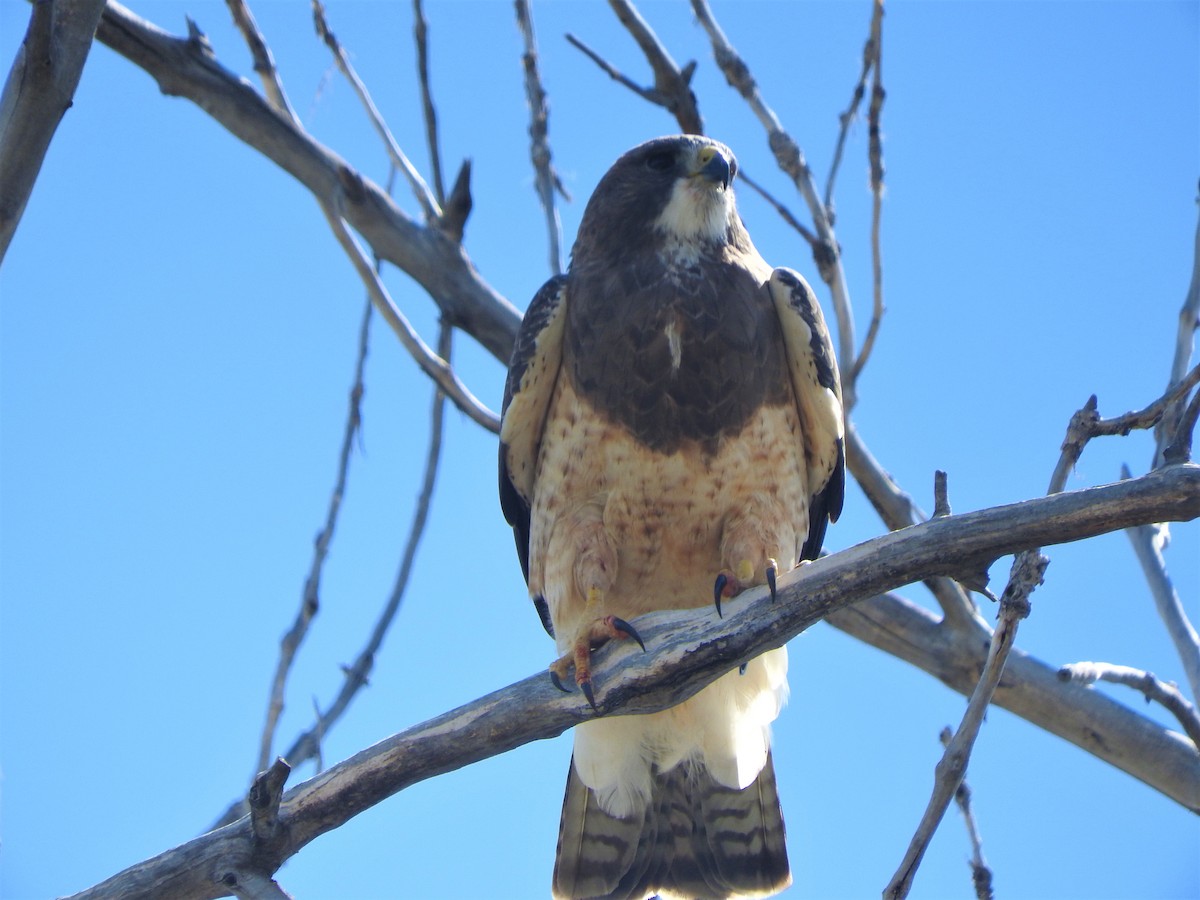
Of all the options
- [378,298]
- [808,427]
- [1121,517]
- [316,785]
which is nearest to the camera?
[1121,517]

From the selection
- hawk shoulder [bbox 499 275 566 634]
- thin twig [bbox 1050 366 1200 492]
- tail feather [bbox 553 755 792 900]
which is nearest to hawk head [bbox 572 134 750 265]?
hawk shoulder [bbox 499 275 566 634]

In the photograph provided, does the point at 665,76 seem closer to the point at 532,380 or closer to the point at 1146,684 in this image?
the point at 532,380

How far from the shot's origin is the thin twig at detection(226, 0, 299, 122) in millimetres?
5961

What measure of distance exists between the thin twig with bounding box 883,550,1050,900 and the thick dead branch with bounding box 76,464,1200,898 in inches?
4.9

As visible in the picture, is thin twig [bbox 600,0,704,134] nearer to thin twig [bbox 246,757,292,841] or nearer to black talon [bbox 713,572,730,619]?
black talon [bbox 713,572,730,619]

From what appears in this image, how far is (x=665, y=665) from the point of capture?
375 centimetres

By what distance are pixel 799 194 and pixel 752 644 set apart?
289 cm

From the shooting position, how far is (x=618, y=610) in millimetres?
5008

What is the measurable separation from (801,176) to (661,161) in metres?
0.82

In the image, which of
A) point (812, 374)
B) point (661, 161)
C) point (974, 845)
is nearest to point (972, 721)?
point (974, 845)

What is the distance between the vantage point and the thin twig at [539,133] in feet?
18.4

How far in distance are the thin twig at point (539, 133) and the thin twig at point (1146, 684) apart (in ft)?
9.17

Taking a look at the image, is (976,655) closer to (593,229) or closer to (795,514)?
(795,514)

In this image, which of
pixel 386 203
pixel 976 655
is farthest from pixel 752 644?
pixel 386 203
